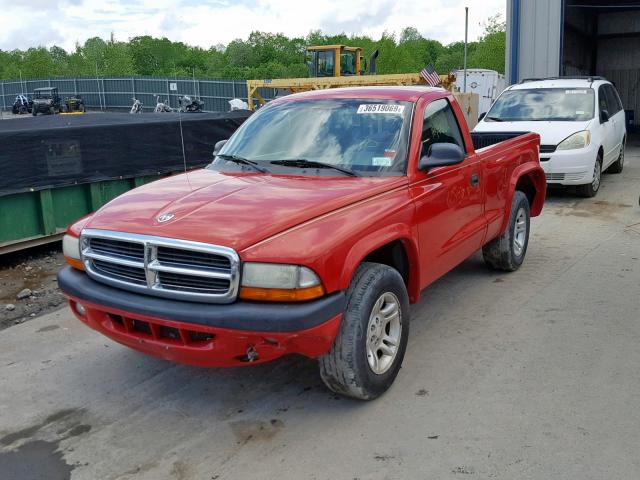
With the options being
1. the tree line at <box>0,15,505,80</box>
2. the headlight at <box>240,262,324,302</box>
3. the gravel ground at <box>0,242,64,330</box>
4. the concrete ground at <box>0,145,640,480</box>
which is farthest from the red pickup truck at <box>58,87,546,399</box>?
the tree line at <box>0,15,505,80</box>

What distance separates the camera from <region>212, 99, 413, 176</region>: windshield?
446 centimetres

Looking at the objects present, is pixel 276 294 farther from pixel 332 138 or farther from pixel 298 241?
pixel 332 138

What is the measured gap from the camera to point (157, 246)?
3.47 meters

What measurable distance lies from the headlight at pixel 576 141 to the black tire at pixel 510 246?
390 centimetres

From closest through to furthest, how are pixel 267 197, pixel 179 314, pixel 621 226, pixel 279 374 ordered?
pixel 179 314 → pixel 267 197 → pixel 279 374 → pixel 621 226

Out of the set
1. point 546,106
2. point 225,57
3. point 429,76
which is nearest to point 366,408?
point 546,106

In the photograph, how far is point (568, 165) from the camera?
10.1 meters

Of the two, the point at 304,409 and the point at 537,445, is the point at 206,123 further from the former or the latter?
the point at 537,445

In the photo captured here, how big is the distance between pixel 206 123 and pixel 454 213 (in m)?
6.01

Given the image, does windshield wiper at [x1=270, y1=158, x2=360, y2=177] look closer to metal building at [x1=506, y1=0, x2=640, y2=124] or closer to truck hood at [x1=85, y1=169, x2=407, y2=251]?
truck hood at [x1=85, y1=169, x2=407, y2=251]

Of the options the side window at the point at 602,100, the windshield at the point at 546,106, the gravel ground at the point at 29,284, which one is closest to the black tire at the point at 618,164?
the side window at the point at 602,100

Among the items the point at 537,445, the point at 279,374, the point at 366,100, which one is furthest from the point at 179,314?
the point at 366,100

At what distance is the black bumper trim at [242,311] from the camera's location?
325 cm

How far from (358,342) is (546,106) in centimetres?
883
